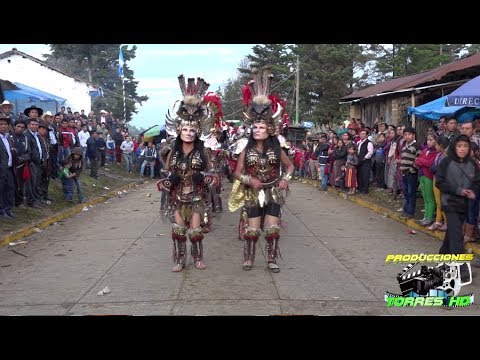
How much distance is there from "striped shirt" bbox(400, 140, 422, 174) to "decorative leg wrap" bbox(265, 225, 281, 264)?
15.7 feet

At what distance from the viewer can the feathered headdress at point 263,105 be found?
7203 mm

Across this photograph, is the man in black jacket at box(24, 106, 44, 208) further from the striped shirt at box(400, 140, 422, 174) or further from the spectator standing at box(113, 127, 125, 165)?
the spectator standing at box(113, 127, 125, 165)

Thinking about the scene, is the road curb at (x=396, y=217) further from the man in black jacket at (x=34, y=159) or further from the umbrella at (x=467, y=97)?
the man in black jacket at (x=34, y=159)

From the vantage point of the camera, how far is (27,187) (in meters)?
12.1

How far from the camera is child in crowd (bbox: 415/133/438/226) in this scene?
9513 mm

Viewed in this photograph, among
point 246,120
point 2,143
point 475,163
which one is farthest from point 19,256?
point 475,163

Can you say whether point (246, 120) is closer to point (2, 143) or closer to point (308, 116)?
point (2, 143)

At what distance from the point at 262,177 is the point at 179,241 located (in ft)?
4.92

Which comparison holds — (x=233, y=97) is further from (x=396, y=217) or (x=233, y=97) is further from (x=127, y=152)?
(x=396, y=217)

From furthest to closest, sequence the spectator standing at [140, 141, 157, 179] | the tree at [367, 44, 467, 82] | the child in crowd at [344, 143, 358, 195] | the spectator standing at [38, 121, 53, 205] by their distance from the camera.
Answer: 1. the tree at [367, 44, 467, 82]
2. the spectator standing at [140, 141, 157, 179]
3. the child in crowd at [344, 143, 358, 195]
4. the spectator standing at [38, 121, 53, 205]

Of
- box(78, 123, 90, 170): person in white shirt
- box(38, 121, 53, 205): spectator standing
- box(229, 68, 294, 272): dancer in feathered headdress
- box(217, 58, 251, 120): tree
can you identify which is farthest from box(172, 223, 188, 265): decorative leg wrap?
box(217, 58, 251, 120): tree

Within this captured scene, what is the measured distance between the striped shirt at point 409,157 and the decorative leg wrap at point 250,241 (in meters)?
4.96

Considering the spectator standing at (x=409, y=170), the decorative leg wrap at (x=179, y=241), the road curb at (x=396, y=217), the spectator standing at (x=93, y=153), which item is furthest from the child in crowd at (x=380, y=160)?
the spectator standing at (x=93, y=153)

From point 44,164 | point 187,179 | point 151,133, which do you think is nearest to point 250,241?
point 187,179
